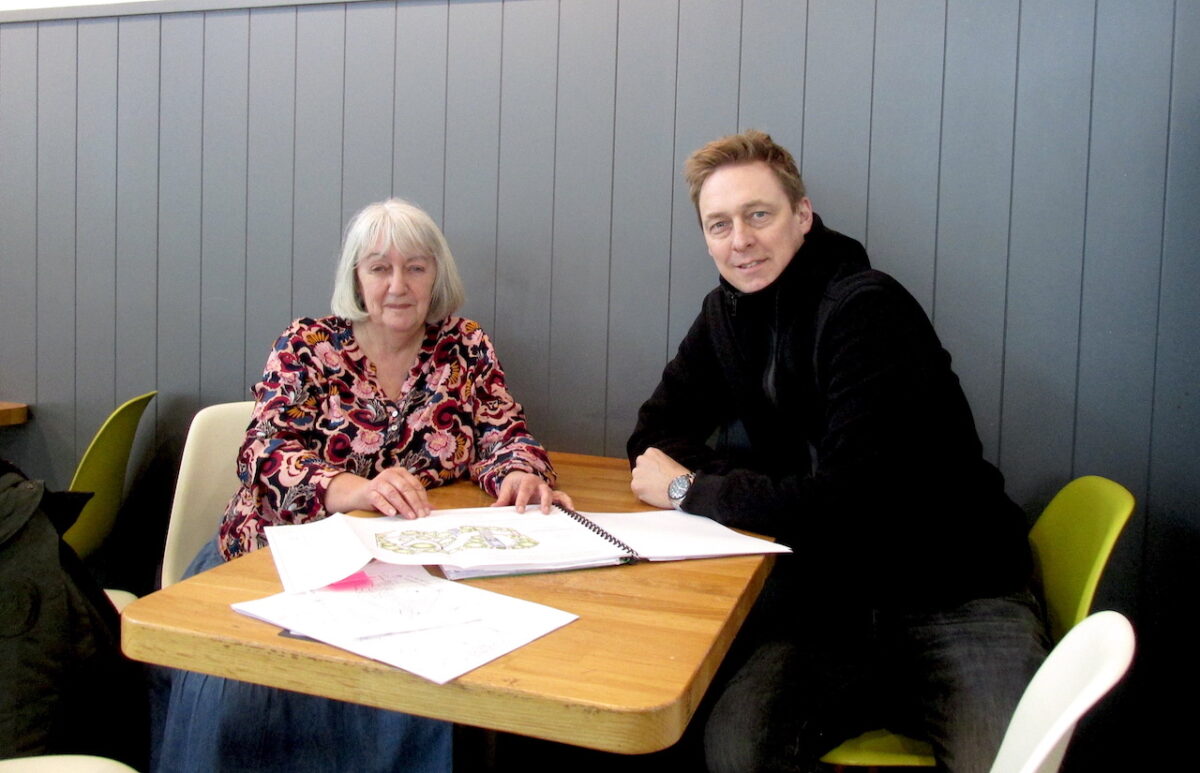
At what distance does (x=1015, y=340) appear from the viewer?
1693mm

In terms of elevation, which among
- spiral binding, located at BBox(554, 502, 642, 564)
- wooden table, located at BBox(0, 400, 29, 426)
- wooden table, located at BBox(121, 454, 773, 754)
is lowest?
wooden table, located at BBox(0, 400, 29, 426)

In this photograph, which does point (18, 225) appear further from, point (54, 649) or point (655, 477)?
point (655, 477)

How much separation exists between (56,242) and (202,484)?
43.2 inches

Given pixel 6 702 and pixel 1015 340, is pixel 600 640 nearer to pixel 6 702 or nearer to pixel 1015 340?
pixel 6 702

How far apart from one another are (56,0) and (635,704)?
270 centimetres

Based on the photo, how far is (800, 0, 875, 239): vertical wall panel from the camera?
68.7 inches

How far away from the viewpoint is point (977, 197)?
169 centimetres

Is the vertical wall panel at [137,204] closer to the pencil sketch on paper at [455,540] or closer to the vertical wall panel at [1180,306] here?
the pencil sketch on paper at [455,540]

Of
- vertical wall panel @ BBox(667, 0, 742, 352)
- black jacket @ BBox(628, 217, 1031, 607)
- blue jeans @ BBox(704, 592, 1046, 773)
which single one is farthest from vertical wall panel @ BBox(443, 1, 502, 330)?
blue jeans @ BBox(704, 592, 1046, 773)

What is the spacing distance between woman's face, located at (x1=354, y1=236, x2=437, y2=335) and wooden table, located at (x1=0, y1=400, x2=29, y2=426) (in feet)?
4.72

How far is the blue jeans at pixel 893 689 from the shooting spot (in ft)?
3.65

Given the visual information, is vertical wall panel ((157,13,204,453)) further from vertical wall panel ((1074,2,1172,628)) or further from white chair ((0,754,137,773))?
vertical wall panel ((1074,2,1172,628))

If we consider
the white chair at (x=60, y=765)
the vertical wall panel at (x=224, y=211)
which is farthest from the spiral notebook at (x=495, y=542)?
the vertical wall panel at (x=224, y=211)

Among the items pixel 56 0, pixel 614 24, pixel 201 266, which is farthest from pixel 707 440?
pixel 56 0
